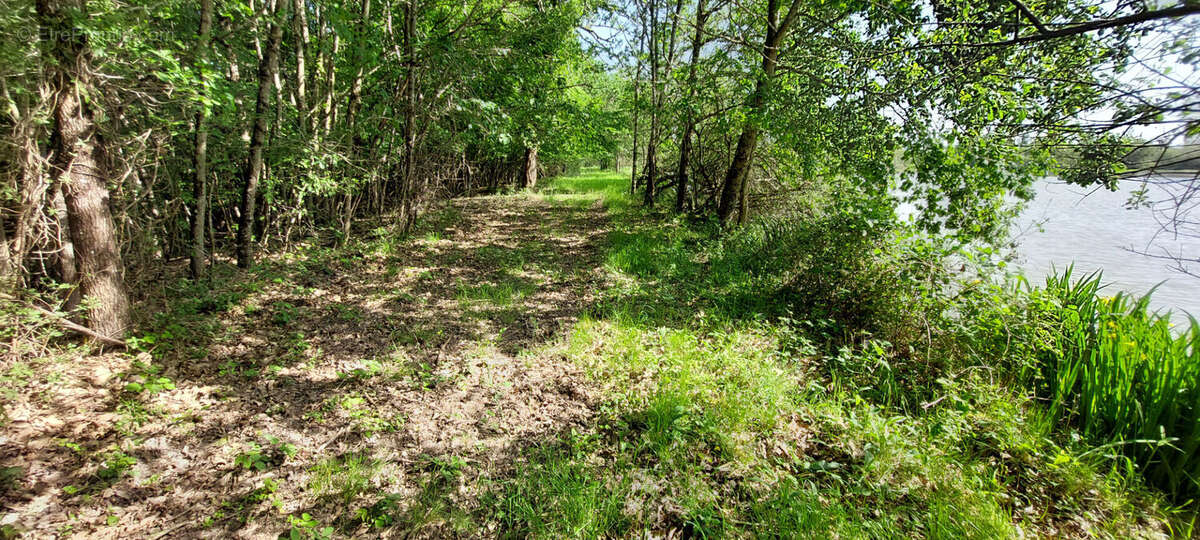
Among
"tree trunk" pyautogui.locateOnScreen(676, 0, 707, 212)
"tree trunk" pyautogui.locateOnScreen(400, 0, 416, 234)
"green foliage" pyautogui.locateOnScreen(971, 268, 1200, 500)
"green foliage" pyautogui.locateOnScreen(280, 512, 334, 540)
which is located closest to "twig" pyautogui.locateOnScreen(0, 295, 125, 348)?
"green foliage" pyautogui.locateOnScreen(280, 512, 334, 540)

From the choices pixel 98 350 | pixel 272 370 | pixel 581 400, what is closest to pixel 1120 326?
pixel 581 400

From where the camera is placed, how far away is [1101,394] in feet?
10.3

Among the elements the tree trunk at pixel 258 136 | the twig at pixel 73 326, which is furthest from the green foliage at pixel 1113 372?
the tree trunk at pixel 258 136

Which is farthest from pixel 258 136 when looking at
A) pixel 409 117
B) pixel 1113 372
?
pixel 1113 372

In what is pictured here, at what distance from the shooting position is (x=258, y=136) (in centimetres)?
430

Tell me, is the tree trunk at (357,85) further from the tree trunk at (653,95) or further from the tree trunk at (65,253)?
the tree trunk at (653,95)

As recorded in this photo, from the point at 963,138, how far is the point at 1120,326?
2.00 meters

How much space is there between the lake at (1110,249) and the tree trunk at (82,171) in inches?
301

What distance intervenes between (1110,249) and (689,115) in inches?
310

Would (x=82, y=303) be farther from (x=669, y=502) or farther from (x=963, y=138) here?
(x=963, y=138)

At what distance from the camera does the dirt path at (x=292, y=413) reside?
206 cm

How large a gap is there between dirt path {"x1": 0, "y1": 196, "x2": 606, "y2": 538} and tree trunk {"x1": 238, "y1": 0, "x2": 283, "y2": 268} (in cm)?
43

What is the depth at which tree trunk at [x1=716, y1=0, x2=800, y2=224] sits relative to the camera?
18.3 ft

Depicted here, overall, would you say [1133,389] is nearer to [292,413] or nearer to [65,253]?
[292,413]
